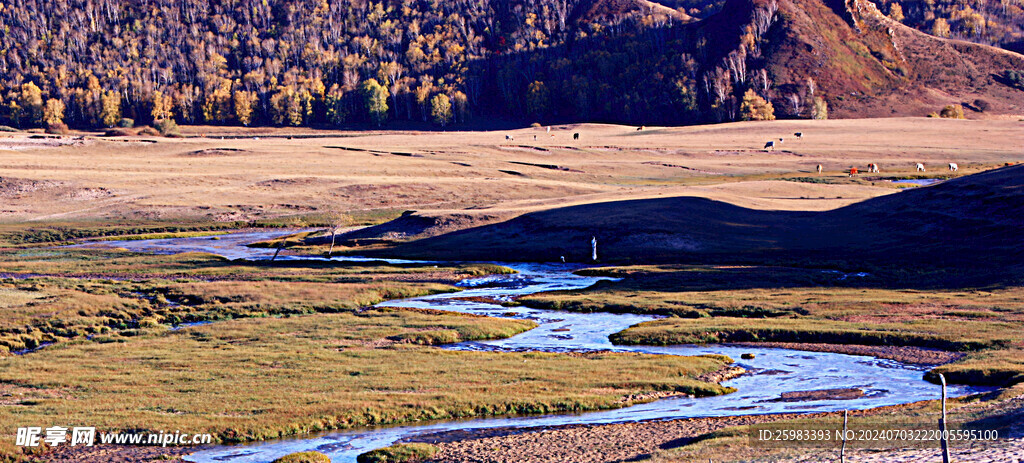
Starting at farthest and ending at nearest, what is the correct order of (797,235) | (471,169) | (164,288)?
(471,169) < (797,235) < (164,288)

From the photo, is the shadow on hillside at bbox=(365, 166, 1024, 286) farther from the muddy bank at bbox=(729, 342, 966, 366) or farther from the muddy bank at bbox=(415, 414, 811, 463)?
the muddy bank at bbox=(415, 414, 811, 463)

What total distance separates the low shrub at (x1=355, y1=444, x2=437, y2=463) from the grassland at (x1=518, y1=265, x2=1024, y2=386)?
18.4 meters

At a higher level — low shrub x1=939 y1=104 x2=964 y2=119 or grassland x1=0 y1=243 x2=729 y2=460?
low shrub x1=939 y1=104 x2=964 y2=119

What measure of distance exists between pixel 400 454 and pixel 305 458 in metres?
2.43

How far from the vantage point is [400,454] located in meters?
24.6

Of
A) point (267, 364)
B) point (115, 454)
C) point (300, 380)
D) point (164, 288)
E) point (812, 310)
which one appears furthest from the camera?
point (164, 288)

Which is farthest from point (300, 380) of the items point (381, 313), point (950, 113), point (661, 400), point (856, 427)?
point (950, 113)

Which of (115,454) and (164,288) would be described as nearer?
(115,454)

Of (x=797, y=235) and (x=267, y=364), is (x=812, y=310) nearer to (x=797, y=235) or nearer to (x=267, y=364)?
(x=267, y=364)

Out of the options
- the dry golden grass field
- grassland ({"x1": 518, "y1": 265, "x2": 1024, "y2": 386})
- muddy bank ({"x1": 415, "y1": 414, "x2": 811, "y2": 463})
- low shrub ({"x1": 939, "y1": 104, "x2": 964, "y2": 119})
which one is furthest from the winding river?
low shrub ({"x1": 939, "y1": 104, "x2": 964, "y2": 119})

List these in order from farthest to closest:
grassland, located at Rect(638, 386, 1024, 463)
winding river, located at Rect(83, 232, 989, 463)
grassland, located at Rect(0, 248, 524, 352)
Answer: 1. grassland, located at Rect(0, 248, 524, 352)
2. winding river, located at Rect(83, 232, 989, 463)
3. grassland, located at Rect(638, 386, 1024, 463)

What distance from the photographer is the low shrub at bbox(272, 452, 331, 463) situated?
24422 millimetres

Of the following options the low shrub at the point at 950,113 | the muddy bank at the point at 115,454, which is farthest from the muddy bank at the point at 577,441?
the low shrub at the point at 950,113

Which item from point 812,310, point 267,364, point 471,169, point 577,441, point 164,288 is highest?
point 471,169
